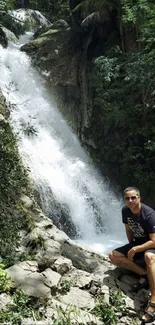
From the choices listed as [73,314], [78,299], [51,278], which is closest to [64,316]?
[73,314]

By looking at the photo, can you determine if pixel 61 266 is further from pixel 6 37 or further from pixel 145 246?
pixel 6 37

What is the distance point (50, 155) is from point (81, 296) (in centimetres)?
835

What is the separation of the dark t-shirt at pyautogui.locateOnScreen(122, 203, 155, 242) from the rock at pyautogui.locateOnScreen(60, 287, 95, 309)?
0.98 meters

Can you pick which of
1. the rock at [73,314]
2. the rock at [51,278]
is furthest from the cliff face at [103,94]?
the rock at [73,314]

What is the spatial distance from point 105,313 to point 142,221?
46.2 inches

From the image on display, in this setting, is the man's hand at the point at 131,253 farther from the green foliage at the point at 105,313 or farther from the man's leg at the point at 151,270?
the green foliage at the point at 105,313

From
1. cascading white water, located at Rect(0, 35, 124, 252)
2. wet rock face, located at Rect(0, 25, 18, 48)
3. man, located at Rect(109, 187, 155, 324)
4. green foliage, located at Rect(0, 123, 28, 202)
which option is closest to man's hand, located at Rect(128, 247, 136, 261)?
man, located at Rect(109, 187, 155, 324)

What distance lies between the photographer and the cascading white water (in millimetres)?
10008

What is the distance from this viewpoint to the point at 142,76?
438 inches

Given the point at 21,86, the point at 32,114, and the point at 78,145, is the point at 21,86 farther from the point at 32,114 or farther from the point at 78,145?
the point at 78,145

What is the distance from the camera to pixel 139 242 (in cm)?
444

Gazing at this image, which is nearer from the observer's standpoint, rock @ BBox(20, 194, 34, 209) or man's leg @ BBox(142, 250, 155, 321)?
man's leg @ BBox(142, 250, 155, 321)

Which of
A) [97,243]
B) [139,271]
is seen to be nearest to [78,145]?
[97,243]

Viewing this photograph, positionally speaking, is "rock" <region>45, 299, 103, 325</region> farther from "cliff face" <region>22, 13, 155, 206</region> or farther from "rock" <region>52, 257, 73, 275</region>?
"cliff face" <region>22, 13, 155, 206</region>
